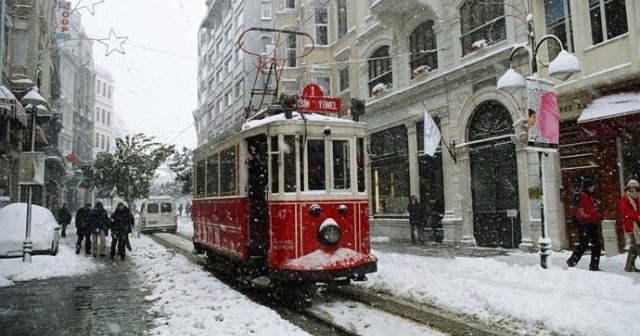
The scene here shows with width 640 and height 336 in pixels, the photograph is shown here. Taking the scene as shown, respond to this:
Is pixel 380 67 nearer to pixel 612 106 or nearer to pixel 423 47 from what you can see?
pixel 423 47

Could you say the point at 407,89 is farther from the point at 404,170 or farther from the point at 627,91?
the point at 627,91

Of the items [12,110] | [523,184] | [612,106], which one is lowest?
[523,184]

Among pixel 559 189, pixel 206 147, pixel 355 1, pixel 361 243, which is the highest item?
pixel 355 1

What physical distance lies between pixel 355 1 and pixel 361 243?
18670 millimetres

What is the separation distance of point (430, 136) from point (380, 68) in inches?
270

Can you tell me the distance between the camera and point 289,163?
339 inches

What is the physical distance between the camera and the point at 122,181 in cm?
3219

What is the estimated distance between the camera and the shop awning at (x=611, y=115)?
12.0 metres

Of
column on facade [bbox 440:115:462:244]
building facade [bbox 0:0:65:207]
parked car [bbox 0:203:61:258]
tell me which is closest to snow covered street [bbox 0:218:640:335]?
parked car [bbox 0:203:61:258]

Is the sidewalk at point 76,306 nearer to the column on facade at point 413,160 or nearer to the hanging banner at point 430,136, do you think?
the hanging banner at point 430,136

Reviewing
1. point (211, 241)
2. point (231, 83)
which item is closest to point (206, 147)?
point (211, 241)

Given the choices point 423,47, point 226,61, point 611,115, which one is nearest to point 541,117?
point 611,115

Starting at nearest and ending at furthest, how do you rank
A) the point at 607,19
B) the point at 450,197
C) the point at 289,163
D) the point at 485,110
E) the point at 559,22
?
the point at 289,163 → the point at 607,19 → the point at 559,22 → the point at 485,110 → the point at 450,197

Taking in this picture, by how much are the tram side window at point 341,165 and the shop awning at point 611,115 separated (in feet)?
24.1
